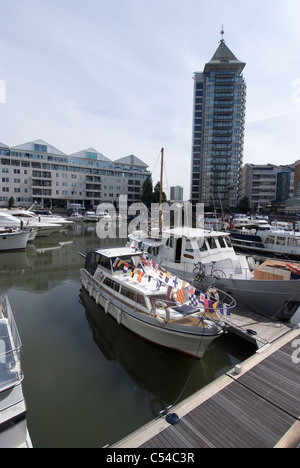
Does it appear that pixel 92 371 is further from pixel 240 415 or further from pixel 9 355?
pixel 240 415

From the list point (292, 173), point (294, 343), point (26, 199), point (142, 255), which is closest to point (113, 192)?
point (26, 199)

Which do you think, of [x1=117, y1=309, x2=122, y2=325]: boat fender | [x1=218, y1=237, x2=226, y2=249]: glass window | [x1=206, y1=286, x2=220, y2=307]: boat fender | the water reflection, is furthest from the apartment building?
[x1=206, y1=286, x2=220, y2=307]: boat fender

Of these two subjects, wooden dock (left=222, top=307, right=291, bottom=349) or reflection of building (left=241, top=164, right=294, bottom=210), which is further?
reflection of building (left=241, top=164, right=294, bottom=210)

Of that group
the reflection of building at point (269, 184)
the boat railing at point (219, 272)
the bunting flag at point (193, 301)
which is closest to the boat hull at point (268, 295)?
the boat railing at point (219, 272)

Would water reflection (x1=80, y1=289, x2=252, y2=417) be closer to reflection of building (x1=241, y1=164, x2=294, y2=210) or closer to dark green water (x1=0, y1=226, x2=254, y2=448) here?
dark green water (x1=0, y1=226, x2=254, y2=448)

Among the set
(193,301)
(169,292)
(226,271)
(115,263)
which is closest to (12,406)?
(169,292)

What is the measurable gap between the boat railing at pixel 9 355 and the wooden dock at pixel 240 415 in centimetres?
244

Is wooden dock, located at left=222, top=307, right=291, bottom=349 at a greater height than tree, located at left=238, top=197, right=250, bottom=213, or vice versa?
tree, located at left=238, top=197, right=250, bottom=213

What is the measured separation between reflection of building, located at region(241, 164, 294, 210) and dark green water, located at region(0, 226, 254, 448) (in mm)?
78090

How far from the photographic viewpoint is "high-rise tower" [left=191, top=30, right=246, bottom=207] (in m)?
75.5

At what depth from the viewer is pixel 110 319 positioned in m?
11.4
